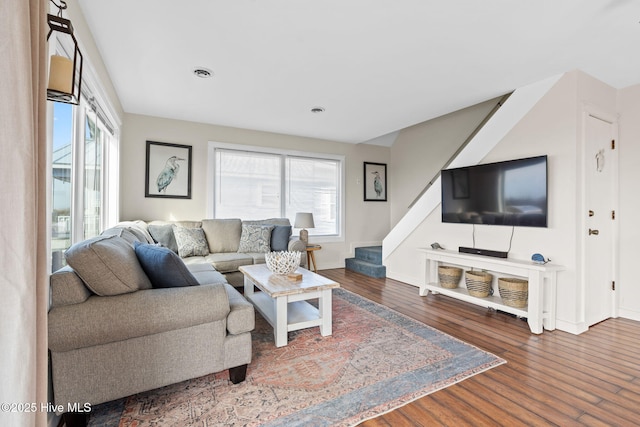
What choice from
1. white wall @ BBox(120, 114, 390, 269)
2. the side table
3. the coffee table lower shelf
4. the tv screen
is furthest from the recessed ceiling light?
the tv screen

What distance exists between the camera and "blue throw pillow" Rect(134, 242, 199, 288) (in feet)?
5.97

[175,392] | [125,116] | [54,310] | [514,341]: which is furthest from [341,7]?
[125,116]

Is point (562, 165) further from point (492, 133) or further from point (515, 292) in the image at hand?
point (515, 292)

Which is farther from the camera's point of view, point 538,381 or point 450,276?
point 450,276

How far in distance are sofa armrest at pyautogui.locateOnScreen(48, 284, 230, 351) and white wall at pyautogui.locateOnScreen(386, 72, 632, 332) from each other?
3012mm

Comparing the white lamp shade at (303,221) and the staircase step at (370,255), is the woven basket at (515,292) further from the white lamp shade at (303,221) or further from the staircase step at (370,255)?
the white lamp shade at (303,221)

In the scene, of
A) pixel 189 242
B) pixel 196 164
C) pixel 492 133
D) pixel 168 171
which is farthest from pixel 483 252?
pixel 168 171

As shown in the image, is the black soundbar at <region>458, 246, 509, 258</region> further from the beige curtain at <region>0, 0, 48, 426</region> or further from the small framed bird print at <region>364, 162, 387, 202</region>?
the beige curtain at <region>0, 0, 48, 426</region>

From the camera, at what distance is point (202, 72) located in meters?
2.88

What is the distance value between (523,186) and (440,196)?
1046mm

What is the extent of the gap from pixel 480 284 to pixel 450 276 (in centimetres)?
41

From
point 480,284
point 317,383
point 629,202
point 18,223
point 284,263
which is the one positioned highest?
point 629,202

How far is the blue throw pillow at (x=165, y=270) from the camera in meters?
1.82

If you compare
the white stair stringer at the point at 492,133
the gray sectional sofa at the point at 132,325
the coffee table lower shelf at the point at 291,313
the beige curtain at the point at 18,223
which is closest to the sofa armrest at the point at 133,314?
the gray sectional sofa at the point at 132,325
